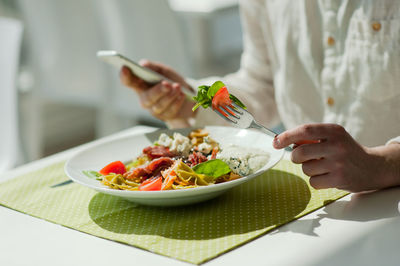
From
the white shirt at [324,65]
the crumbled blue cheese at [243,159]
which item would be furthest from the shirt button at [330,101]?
the crumbled blue cheese at [243,159]

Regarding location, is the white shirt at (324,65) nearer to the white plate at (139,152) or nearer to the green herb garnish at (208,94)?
the white plate at (139,152)

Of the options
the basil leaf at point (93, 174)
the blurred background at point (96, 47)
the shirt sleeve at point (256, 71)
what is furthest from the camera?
the blurred background at point (96, 47)

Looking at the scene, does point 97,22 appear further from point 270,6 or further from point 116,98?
point 270,6

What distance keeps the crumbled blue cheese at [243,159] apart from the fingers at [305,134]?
73 millimetres

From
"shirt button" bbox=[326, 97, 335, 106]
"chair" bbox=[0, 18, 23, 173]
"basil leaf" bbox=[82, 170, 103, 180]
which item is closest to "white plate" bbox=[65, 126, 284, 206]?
"basil leaf" bbox=[82, 170, 103, 180]

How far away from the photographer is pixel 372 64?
45.0 inches

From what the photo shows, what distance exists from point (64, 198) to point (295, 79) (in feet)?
2.15

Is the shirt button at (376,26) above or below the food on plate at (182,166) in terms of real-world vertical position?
above

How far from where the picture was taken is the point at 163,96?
1.19m

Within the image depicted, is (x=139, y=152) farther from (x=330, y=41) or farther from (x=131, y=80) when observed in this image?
(x=330, y=41)

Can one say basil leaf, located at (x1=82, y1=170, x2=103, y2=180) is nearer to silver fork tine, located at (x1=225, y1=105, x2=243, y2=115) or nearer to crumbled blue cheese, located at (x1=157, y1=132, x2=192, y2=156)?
crumbled blue cheese, located at (x1=157, y1=132, x2=192, y2=156)

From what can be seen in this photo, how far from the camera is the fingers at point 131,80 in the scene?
1.16m

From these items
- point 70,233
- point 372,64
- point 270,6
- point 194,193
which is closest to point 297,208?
point 194,193

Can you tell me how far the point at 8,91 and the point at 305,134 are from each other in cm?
116
